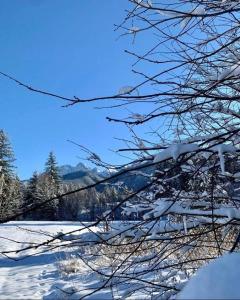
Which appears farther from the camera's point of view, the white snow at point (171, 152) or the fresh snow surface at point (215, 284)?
the white snow at point (171, 152)

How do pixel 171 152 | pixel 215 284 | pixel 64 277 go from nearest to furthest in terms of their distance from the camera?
pixel 215 284 → pixel 171 152 → pixel 64 277

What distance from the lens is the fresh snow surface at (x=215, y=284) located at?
71cm

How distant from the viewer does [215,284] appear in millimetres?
724

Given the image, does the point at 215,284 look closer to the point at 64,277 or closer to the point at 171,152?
the point at 171,152

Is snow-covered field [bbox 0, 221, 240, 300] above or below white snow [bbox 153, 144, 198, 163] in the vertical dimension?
below

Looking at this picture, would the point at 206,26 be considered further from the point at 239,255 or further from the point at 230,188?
the point at 239,255

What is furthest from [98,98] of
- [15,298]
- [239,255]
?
[15,298]

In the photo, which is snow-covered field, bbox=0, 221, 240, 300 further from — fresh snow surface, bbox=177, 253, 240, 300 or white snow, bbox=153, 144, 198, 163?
white snow, bbox=153, 144, 198, 163

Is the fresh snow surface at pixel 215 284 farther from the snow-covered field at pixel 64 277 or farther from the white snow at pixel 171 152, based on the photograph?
the white snow at pixel 171 152

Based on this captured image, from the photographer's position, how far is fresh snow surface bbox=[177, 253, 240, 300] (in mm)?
710

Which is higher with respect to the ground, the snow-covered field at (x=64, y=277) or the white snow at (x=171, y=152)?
the white snow at (x=171, y=152)

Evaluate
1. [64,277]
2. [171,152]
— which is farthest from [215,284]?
[64,277]

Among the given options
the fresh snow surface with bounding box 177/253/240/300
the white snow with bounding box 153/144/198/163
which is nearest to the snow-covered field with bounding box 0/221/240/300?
the fresh snow surface with bounding box 177/253/240/300

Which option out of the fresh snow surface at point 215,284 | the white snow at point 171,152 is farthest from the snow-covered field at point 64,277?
the white snow at point 171,152
